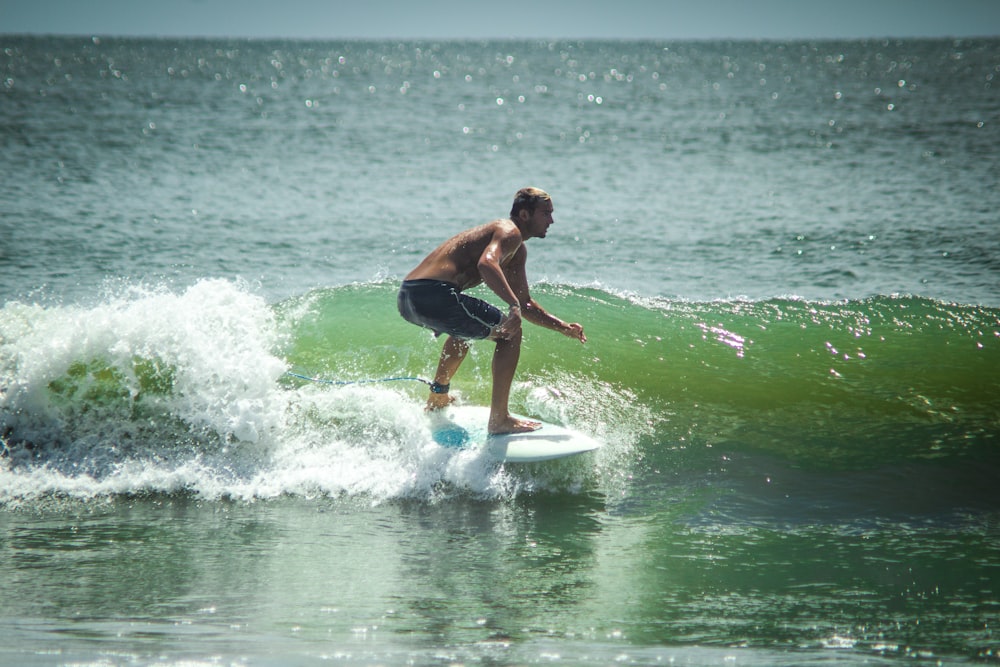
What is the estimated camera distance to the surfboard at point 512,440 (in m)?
5.89

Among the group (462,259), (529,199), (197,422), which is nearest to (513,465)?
(462,259)

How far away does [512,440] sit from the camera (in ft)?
19.7

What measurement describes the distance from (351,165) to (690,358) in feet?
55.0

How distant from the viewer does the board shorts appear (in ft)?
19.1

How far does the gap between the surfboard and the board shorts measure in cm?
67

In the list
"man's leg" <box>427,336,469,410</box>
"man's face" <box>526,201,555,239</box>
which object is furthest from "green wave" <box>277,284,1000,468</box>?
"man's face" <box>526,201,555,239</box>

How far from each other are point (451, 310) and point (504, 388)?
2.05 ft

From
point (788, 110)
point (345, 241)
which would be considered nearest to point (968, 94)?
point (788, 110)

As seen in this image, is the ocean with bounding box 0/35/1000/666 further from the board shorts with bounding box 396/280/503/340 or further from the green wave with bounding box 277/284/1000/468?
the board shorts with bounding box 396/280/503/340

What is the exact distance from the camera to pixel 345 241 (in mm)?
14781

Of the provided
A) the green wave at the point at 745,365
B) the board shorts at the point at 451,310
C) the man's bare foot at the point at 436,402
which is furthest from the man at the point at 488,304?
the green wave at the point at 745,365

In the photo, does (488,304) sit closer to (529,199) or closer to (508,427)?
(529,199)

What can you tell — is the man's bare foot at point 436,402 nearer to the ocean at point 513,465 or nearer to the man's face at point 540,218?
the ocean at point 513,465

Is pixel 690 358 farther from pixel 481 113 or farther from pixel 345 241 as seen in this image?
pixel 481 113
